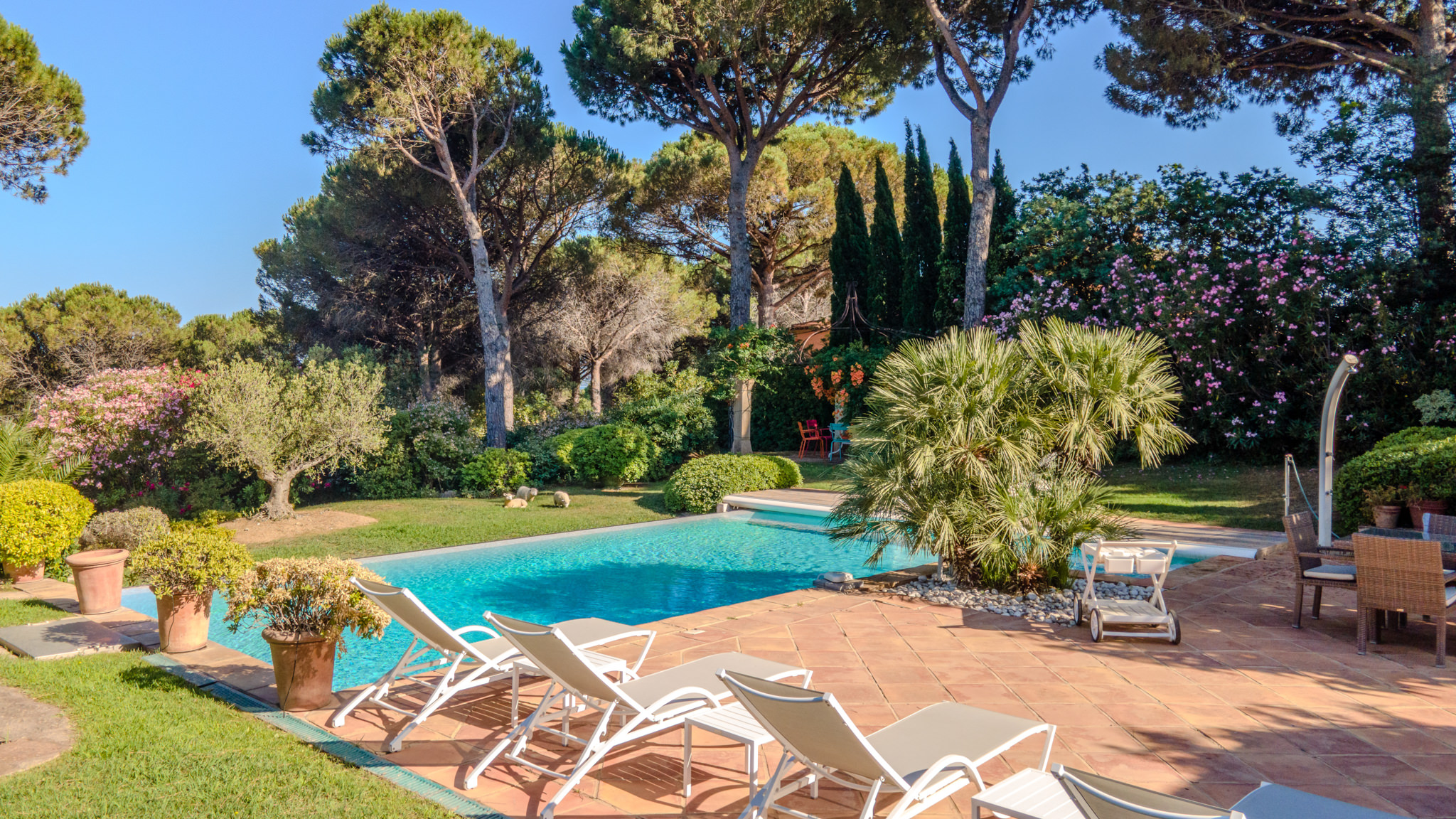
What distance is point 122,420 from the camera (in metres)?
13.0

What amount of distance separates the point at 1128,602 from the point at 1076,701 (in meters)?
1.77

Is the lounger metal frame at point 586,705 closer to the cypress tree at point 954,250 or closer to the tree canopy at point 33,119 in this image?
the tree canopy at point 33,119

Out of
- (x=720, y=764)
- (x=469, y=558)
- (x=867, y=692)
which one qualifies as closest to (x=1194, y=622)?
(x=867, y=692)

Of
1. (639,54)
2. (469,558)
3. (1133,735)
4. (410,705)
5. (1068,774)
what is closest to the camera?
(1068,774)

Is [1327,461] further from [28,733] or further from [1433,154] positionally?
[28,733]

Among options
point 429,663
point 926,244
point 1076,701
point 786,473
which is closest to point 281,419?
point 786,473

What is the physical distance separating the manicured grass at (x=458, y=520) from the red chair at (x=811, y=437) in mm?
4629

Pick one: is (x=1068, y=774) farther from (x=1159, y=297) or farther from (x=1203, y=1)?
(x=1203, y=1)

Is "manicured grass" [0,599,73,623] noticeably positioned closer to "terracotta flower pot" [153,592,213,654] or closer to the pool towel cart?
"terracotta flower pot" [153,592,213,654]

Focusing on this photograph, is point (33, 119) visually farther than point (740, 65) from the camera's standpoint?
No

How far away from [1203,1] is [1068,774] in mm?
16877

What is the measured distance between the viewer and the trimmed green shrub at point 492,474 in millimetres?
15836

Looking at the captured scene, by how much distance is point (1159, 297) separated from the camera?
46.8 ft

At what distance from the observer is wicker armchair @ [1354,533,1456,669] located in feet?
16.2
